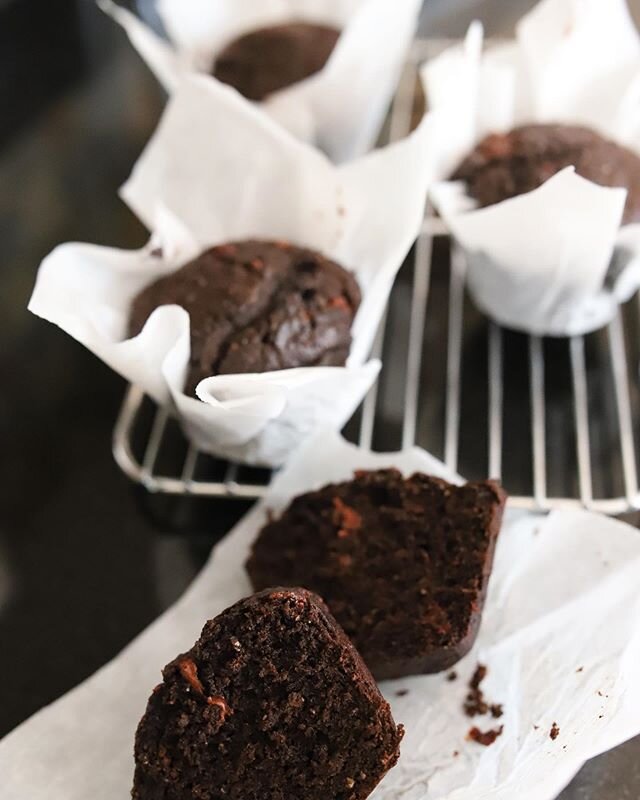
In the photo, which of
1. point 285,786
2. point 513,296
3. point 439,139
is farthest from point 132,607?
point 439,139

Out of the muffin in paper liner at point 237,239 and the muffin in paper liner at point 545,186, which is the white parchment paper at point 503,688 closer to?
the muffin in paper liner at point 237,239

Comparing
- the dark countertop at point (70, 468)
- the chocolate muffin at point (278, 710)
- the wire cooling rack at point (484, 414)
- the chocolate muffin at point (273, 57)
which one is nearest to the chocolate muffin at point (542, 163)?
the wire cooling rack at point (484, 414)

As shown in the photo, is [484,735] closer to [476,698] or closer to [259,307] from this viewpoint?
[476,698]

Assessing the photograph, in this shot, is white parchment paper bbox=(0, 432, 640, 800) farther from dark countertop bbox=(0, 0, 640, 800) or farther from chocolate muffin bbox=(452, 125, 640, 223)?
chocolate muffin bbox=(452, 125, 640, 223)

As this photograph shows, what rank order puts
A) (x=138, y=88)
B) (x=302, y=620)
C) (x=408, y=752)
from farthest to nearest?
(x=138, y=88), (x=408, y=752), (x=302, y=620)

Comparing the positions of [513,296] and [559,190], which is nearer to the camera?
[559,190]

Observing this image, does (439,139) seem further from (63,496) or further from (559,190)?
(63,496)
